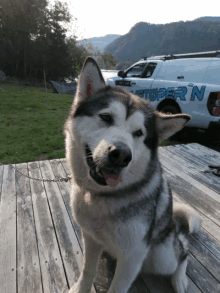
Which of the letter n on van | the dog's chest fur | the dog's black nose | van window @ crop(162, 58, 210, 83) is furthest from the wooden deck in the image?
van window @ crop(162, 58, 210, 83)

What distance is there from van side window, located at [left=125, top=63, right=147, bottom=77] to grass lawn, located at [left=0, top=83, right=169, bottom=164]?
3.02 meters

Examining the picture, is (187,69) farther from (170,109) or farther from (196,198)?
(196,198)

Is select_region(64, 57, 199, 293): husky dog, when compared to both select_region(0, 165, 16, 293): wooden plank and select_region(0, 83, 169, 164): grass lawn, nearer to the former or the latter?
select_region(0, 165, 16, 293): wooden plank

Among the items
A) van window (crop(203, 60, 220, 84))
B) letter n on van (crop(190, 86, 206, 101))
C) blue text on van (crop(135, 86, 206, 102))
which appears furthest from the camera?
blue text on van (crop(135, 86, 206, 102))

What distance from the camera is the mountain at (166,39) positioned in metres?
62.0

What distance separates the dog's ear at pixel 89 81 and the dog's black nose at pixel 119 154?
0.62 meters

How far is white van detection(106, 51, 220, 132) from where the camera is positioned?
4.91 meters

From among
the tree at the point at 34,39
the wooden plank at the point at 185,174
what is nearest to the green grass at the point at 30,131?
the wooden plank at the point at 185,174

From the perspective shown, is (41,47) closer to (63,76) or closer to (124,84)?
(63,76)

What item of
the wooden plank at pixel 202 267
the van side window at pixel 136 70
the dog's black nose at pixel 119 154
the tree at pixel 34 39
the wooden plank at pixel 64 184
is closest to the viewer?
the dog's black nose at pixel 119 154

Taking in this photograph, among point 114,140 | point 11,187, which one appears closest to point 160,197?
point 114,140

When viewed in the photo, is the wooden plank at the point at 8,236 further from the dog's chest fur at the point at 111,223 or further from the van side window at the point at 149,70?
the van side window at the point at 149,70

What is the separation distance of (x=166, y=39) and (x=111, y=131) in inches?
3762

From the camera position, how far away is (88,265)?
1.47 m
